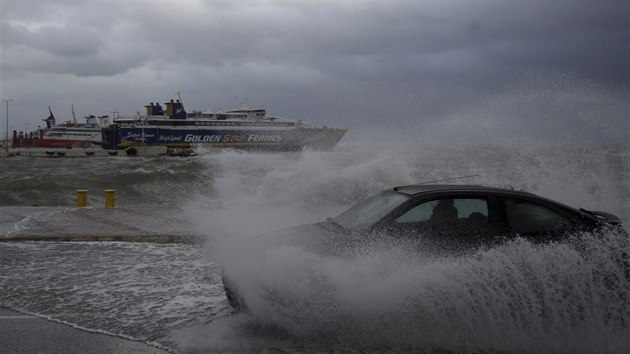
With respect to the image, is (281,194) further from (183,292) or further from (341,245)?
(341,245)

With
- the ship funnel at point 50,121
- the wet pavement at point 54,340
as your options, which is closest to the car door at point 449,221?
the wet pavement at point 54,340

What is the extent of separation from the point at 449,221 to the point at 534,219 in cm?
87

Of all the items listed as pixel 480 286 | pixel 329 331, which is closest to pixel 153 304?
pixel 329 331

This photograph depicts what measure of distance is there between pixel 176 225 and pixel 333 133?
67785 millimetres

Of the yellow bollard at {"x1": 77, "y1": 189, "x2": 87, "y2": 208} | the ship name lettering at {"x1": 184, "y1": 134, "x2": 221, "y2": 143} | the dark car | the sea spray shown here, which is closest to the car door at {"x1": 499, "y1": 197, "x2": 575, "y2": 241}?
the dark car

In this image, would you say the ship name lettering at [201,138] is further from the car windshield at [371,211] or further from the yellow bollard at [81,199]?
the car windshield at [371,211]

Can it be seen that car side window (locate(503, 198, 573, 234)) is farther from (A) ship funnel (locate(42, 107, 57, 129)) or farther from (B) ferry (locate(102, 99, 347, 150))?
(A) ship funnel (locate(42, 107, 57, 129))

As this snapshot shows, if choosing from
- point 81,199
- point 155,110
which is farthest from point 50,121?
point 81,199

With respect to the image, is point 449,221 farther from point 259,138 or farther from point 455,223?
point 259,138

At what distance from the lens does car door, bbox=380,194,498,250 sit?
4.95 metres

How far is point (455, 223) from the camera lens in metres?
5.09

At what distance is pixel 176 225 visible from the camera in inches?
426

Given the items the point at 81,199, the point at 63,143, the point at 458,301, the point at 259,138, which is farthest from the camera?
the point at 63,143

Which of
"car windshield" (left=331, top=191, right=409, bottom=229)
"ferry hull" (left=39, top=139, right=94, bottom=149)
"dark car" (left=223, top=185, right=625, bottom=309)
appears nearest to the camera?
"dark car" (left=223, top=185, right=625, bottom=309)
